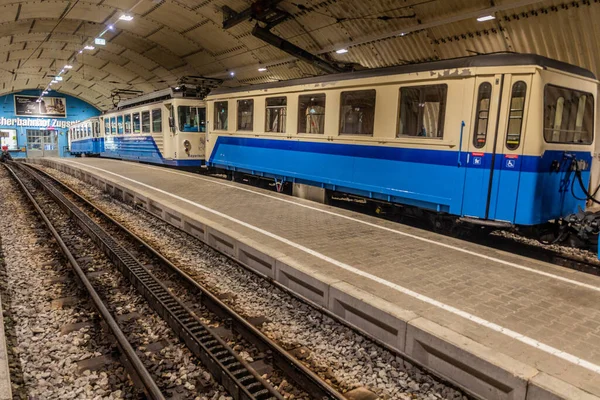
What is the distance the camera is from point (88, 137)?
29.5 metres

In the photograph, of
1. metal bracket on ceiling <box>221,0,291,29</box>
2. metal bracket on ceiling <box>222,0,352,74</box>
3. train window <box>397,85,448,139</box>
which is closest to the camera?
train window <box>397,85,448,139</box>

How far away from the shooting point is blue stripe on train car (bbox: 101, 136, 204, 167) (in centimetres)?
1659

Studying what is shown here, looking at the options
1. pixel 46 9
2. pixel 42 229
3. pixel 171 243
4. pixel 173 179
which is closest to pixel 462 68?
pixel 171 243

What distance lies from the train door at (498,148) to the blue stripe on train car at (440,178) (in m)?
0.02

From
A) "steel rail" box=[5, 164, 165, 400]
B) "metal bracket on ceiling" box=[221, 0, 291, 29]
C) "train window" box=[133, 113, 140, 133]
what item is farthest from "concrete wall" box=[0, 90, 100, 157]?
"steel rail" box=[5, 164, 165, 400]

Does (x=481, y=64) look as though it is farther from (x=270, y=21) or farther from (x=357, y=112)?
(x=270, y=21)

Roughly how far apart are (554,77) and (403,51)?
10069 mm

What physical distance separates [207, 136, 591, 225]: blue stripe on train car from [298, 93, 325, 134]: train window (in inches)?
14.7

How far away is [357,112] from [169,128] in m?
9.55

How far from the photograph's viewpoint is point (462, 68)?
6.92 metres

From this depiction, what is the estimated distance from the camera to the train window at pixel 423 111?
7.36m

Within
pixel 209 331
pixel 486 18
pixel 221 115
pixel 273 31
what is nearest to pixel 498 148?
pixel 209 331

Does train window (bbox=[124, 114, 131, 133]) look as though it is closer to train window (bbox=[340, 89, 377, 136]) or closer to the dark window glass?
the dark window glass

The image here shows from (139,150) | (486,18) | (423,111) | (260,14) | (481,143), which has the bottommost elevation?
(139,150)
